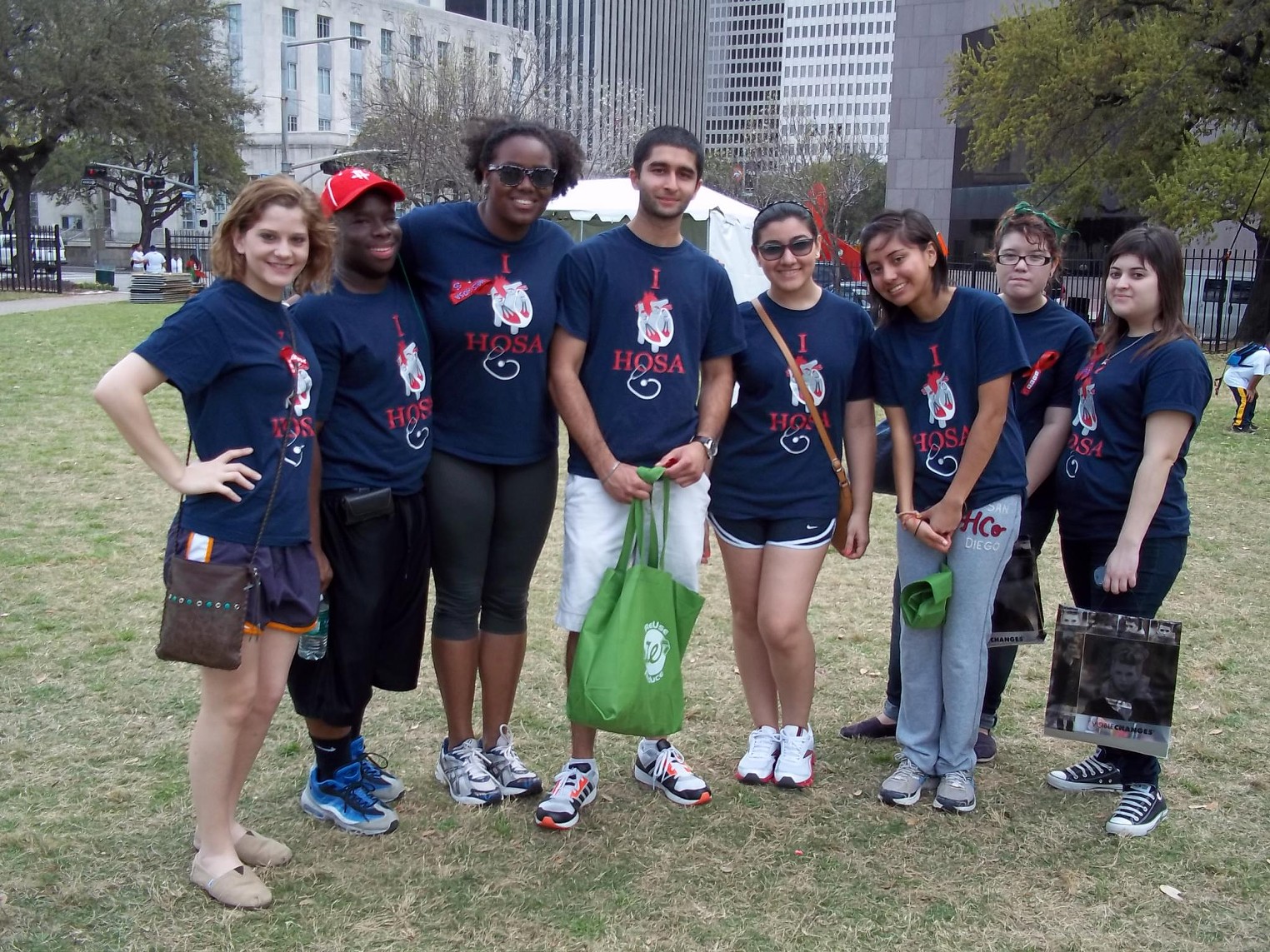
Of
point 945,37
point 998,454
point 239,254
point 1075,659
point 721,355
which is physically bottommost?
point 1075,659

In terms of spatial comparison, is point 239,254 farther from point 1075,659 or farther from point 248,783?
point 1075,659

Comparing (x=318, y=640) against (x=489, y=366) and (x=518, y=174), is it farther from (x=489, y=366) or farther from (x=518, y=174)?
(x=518, y=174)

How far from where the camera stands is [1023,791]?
12.7ft

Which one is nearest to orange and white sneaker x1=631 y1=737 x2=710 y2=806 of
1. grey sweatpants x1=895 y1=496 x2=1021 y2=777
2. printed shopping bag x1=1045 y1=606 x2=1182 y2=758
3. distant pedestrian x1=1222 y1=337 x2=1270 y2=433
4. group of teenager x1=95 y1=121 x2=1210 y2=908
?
group of teenager x1=95 y1=121 x2=1210 y2=908

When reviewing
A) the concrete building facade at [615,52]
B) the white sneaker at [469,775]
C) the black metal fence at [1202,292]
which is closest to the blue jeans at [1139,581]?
the white sneaker at [469,775]

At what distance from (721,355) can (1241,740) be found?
8.44 feet

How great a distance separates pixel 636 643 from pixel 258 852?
4.03 ft

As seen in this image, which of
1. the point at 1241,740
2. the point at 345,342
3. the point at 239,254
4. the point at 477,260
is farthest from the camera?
the point at 1241,740

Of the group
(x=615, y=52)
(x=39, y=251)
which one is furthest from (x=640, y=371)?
(x=615, y=52)

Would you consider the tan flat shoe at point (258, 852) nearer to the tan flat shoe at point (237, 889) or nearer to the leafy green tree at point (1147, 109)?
the tan flat shoe at point (237, 889)

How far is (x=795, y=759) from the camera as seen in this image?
3.84 metres

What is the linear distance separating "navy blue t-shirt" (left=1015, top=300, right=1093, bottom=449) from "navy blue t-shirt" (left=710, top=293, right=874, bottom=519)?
1.90ft

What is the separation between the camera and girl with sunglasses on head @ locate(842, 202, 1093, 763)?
3.73 metres

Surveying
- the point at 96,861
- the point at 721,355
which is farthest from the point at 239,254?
the point at 96,861
